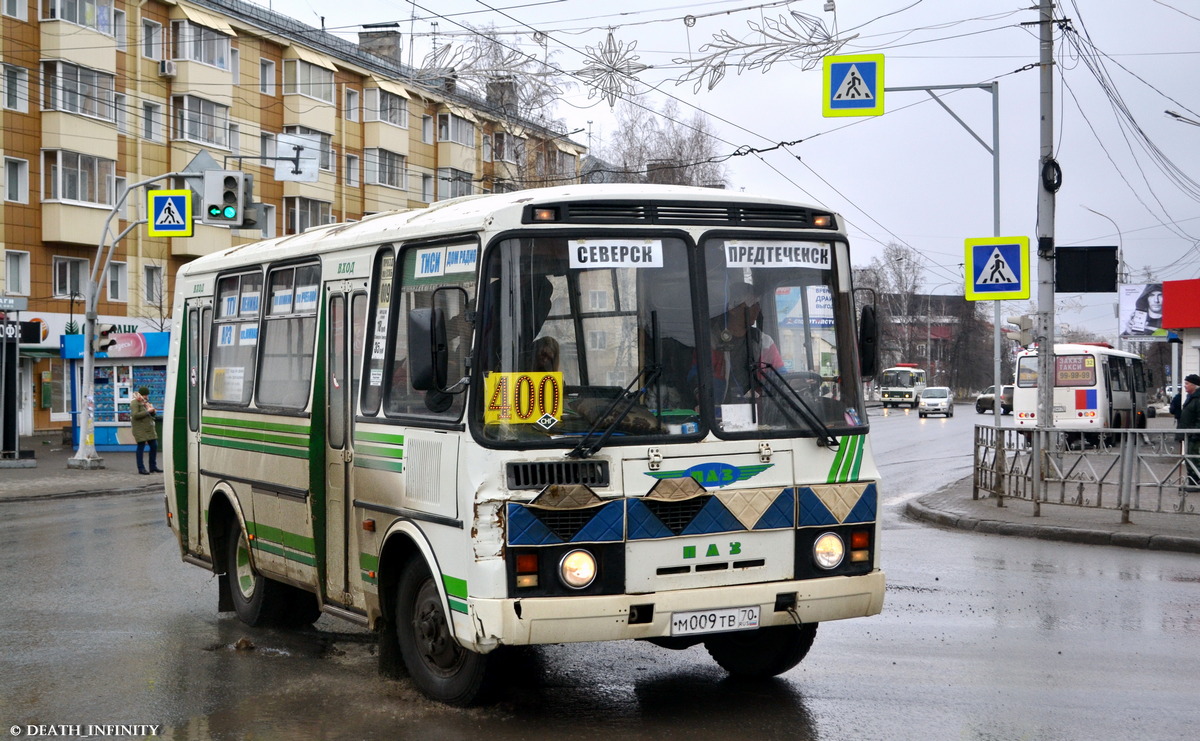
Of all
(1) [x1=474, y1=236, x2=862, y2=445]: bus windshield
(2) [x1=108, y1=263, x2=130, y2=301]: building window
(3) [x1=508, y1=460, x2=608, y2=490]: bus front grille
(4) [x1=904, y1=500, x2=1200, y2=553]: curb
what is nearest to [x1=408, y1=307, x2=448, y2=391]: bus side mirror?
(1) [x1=474, y1=236, x2=862, y2=445]: bus windshield

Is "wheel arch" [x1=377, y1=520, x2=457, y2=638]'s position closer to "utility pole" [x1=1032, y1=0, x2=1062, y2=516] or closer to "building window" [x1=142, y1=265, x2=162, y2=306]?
"utility pole" [x1=1032, y1=0, x2=1062, y2=516]

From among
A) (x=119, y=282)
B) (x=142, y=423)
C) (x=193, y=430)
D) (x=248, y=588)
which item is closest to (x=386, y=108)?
(x=119, y=282)

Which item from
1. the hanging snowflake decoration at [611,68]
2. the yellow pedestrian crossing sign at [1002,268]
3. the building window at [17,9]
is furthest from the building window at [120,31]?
the yellow pedestrian crossing sign at [1002,268]

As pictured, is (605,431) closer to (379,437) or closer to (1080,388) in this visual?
(379,437)

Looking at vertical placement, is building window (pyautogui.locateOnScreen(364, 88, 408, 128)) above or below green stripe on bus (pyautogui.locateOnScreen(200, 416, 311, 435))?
above

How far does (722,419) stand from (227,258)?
5.05 m

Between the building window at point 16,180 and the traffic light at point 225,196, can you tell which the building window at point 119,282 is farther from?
the traffic light at point 225,196

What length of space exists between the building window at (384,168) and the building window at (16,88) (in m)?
17.2

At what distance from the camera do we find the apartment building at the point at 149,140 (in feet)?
129

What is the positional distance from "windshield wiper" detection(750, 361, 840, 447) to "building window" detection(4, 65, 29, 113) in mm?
38017

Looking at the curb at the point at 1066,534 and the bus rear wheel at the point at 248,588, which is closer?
the bus rear wheel at the point at 248,588

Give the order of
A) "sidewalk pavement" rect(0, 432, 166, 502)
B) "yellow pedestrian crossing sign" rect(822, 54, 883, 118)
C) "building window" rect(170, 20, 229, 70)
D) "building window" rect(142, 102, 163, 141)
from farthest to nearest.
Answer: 1. "building window" rect(170, 20, 229, 70)
2. "building window" rect(142, 102, 163, 141)
3. "sidewalk pavement" rect(0, 432, 166, 502)
4. "yellow pedestrian crossing sign" rect(822, 54, 883, 118)

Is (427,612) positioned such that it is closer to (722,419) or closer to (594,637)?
(594,637)

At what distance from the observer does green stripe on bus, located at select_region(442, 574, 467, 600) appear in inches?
253
